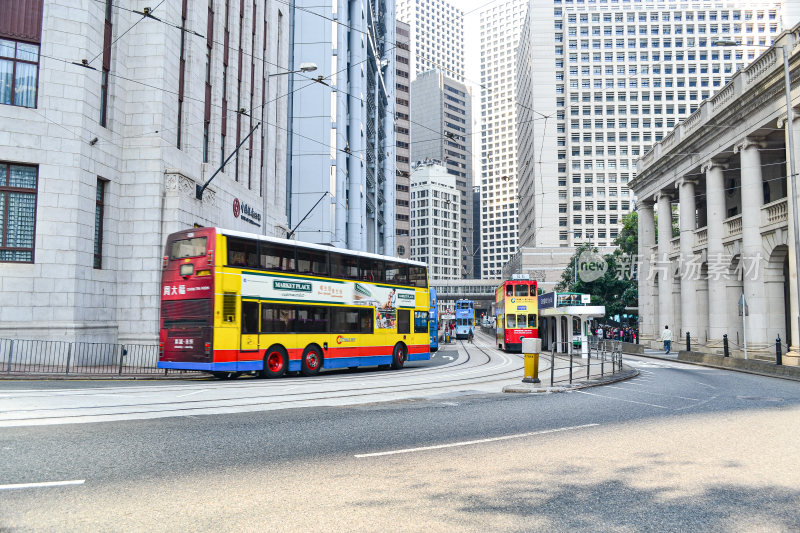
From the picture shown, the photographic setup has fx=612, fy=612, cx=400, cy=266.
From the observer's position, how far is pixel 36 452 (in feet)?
22.9

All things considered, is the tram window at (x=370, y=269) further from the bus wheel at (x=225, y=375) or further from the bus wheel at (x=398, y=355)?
the bus wheel at (x=225, y=375)

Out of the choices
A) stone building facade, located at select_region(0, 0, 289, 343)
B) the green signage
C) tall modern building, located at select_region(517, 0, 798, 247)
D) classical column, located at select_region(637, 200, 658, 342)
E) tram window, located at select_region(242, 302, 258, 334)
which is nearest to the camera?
tram window, located at select_region(242, 302, 258, 334)

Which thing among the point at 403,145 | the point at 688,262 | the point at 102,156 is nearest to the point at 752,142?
the point at 688,262

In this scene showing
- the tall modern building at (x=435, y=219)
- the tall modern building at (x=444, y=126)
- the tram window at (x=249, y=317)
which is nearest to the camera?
A: the tram window at (x=249, y=317)

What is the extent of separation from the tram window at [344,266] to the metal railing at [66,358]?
6.68 m

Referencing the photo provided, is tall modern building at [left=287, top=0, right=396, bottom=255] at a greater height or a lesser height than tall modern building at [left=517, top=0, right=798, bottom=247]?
lesser

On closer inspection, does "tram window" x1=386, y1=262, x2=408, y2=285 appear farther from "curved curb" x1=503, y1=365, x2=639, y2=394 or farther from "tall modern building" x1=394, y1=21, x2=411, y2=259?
"tall modern building" x1=394, y1=21, x2=411, y2=259

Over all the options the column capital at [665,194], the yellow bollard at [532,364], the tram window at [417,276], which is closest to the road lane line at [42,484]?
the yellow bollard at [532,364]

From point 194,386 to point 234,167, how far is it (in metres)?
20.1

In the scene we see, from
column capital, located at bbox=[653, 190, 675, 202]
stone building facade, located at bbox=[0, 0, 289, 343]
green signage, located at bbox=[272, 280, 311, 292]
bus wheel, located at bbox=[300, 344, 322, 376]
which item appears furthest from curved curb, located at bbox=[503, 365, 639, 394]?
column capital, located at bbox=[653, 190, 675, 202]

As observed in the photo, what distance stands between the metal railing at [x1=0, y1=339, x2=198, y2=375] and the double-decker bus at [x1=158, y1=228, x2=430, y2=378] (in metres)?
3.07

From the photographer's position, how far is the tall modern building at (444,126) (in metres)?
185

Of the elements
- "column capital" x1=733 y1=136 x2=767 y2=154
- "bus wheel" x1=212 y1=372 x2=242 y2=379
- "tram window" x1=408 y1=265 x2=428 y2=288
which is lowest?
"bus wheel" x1=212 y1=372 x2=242 y2=379

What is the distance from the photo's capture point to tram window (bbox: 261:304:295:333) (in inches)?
731
